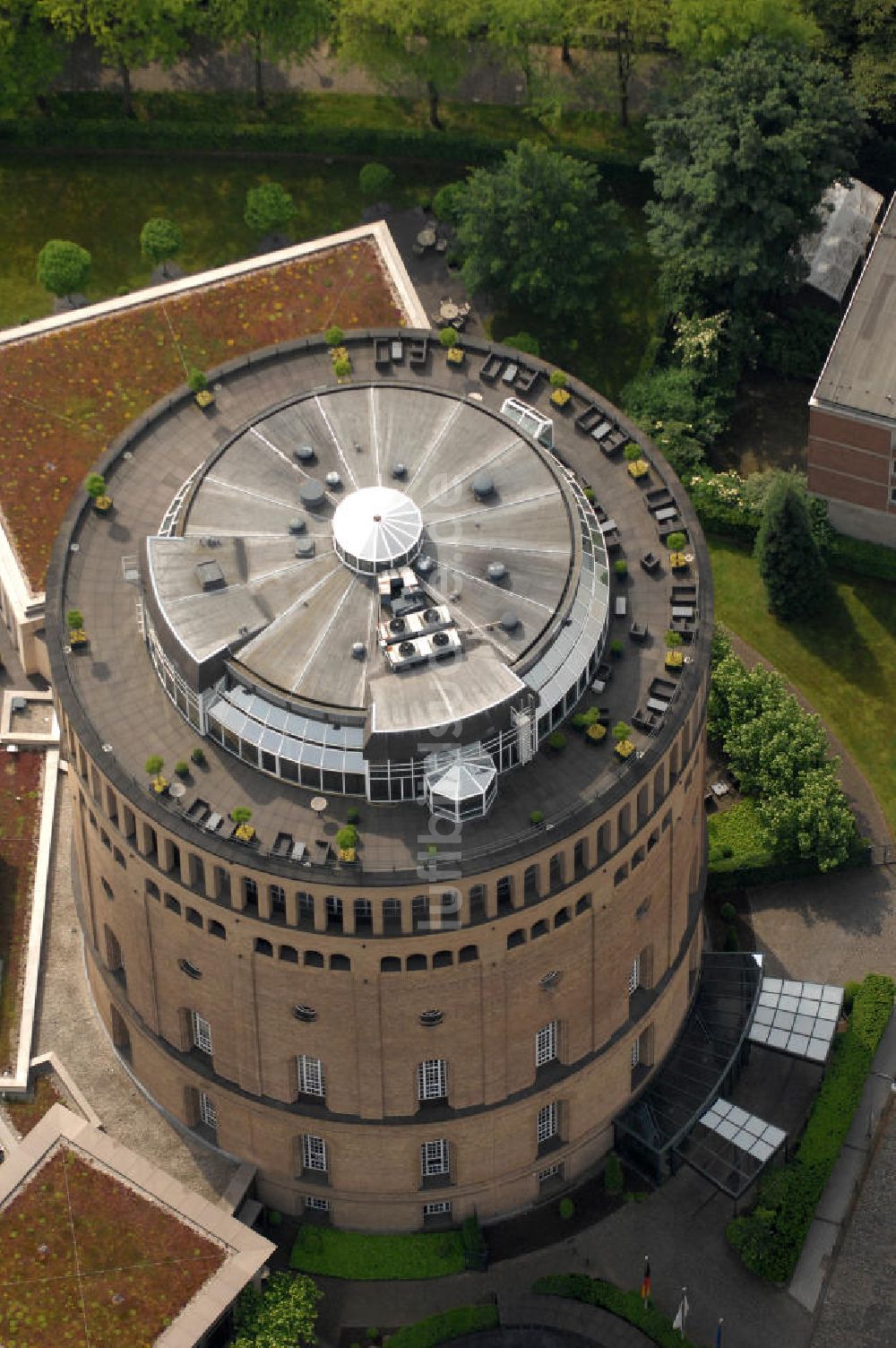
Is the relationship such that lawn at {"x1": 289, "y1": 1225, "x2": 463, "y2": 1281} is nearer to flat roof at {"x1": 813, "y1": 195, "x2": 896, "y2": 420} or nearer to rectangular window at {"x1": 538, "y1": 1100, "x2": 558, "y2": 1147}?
rectangular window at {"x1": 538, "y1": 1100, "x2": 558, "y2": 1147}

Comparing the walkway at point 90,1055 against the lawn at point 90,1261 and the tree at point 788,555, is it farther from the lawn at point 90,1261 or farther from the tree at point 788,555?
the tree at point 788,555

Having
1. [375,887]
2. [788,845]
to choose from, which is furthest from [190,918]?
[788,845]

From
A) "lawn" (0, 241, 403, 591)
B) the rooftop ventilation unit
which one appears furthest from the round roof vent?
"lawn" (0, 241, 403, 591)

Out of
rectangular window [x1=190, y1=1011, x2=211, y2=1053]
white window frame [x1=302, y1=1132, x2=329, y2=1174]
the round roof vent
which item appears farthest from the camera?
white window frame [x1=302, y1=1132, x2=329, y2=1174]

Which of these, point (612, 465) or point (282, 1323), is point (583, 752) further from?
point (282, 1323)

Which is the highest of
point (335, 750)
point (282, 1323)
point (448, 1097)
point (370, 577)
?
point (370, 577)

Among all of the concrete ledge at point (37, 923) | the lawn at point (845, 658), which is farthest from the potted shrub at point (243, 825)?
the lawn at point (845, 658)
